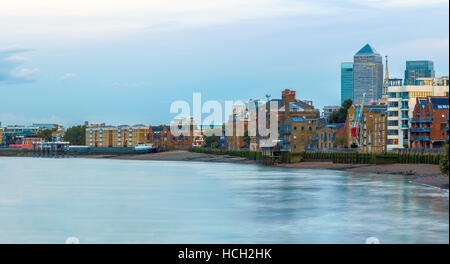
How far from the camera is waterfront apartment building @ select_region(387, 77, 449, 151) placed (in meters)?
154

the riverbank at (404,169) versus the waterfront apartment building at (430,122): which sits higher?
the waterfront apartment building at (430,122)

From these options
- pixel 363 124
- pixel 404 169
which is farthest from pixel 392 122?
pixel 404 169

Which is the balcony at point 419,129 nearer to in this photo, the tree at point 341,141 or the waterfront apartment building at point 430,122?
the waterfront apartment building at point 430,122

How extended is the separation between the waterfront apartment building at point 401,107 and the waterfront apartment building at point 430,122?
754 centimetres

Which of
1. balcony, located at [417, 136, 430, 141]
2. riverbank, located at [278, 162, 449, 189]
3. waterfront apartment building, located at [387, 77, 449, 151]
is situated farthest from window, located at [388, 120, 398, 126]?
riverbank, located at [278, 162, 449, 189]

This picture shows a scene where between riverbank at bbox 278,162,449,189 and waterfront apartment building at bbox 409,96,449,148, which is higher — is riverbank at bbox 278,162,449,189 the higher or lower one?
the lower one

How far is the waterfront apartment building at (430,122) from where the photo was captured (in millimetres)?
135250

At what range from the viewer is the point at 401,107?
154375 millimetres

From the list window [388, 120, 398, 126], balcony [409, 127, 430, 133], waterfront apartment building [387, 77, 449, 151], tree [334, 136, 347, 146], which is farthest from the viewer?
tree [334, 136, 347, 146]

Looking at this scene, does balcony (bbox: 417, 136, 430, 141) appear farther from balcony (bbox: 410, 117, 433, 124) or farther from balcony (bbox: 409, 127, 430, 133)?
balcony (bbox: 410, 117, 433, 124)

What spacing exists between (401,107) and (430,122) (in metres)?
17.8

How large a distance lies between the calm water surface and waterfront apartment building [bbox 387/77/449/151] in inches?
2849

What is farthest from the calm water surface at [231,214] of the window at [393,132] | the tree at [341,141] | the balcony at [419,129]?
the tree at [341,141]

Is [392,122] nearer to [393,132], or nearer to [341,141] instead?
[393,132]
